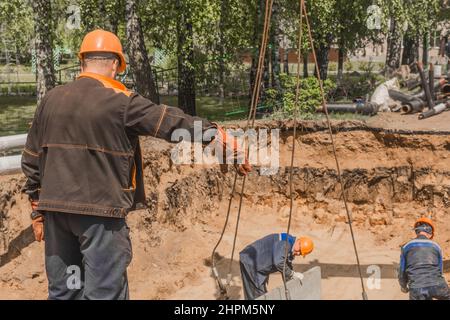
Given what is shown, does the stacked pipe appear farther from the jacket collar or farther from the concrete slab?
the jacket collar

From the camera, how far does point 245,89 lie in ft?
72.9

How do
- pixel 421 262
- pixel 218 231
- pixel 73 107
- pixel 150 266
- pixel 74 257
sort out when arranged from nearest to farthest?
pixel 73 107 → pixel 74 257 → pixel 421 262 → pixel 150 266 → pixel 218 231

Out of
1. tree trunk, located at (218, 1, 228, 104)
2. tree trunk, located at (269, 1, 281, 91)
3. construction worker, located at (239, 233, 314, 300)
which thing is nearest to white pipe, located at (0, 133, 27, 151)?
construction worker, located at (239, 233, 314, 300)

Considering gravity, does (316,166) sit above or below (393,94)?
below

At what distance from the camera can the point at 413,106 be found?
13758 mm

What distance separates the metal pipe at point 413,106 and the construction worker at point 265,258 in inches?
319

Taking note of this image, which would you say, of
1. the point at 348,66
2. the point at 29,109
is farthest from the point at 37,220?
the point at 348,66

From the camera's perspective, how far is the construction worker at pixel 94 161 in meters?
3.30

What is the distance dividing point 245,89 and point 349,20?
4.68m

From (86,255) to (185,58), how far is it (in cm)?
1122

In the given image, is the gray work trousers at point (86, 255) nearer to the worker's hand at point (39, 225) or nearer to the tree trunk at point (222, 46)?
the worker's hand at point (39, 225)

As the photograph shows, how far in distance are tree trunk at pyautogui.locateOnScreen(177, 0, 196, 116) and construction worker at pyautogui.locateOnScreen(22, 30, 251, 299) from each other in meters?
10.2

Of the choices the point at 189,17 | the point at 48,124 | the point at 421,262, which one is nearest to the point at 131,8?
the point at 189,17
